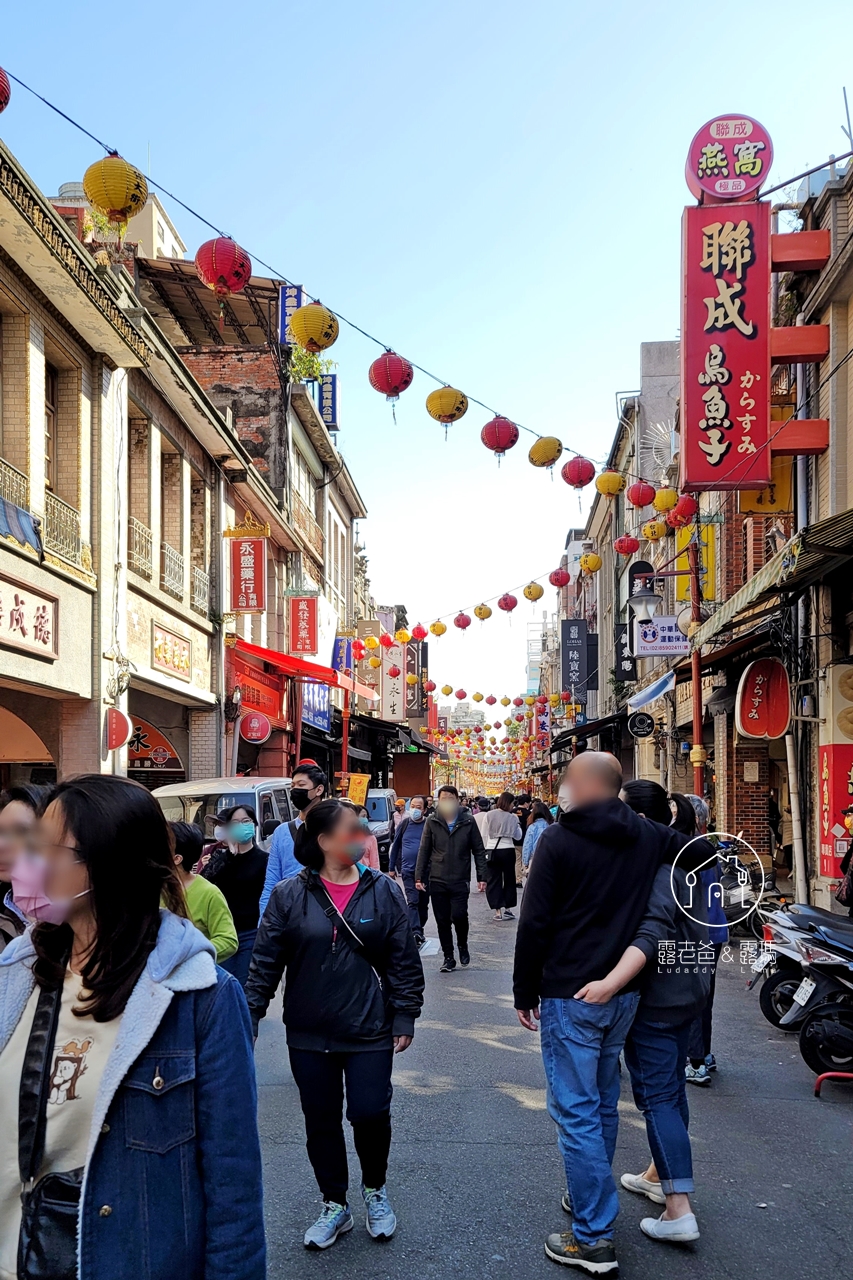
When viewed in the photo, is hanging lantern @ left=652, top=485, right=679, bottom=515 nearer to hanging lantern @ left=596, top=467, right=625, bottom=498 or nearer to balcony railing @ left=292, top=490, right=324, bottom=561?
hanging lantern @ left=596, top=467, right=625, bottom=498

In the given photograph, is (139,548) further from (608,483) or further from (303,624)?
(303,624)

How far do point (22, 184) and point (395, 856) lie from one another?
9.09 m

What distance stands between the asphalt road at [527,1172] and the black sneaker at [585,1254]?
67mm

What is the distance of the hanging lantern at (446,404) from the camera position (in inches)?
457

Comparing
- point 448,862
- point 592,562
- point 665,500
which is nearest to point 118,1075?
point 448,862

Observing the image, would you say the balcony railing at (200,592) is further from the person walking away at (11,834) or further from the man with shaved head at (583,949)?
the man with shaved head at (583,949)

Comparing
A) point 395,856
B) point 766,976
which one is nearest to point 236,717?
point 395,856

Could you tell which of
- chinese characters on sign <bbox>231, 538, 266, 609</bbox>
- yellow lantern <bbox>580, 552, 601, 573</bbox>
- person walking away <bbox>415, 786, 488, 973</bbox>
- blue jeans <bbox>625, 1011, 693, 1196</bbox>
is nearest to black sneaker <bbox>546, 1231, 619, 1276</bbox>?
blue jeans <bbox>625, 1011, 693, 1196</bbox>

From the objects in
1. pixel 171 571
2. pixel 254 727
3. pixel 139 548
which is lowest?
pixel 254 727

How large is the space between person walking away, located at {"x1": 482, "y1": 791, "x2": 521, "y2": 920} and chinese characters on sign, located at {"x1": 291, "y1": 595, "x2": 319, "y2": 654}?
455 inches

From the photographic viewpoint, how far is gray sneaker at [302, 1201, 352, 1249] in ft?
14.2

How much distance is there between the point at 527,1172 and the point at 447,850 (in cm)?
589

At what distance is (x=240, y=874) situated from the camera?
22.3ft

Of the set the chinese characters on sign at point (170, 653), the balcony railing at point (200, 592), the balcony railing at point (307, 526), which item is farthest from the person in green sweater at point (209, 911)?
the balcony railing at point (307, 526)
